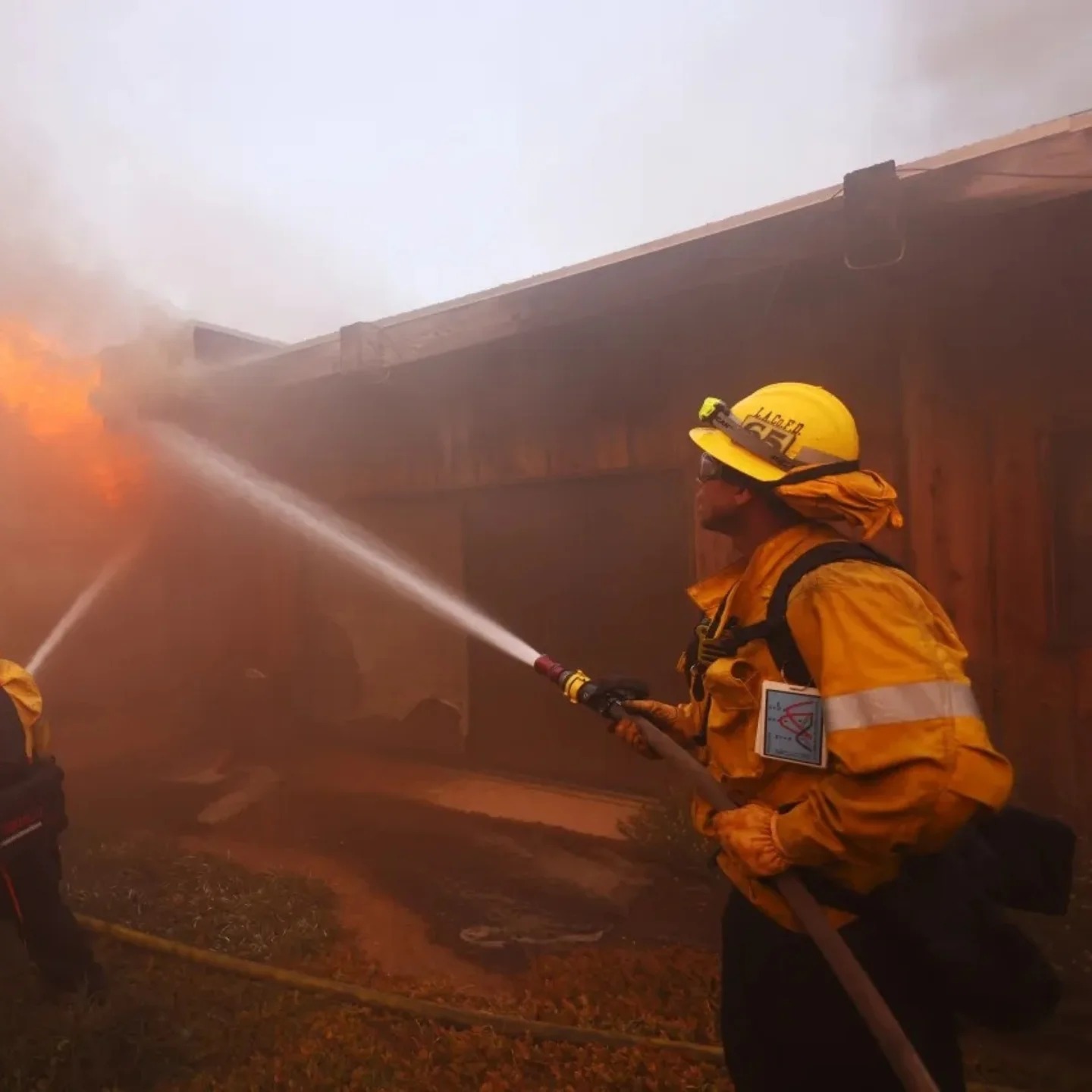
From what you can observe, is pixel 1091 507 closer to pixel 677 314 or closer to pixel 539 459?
pixel 677 314

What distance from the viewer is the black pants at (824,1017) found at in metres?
1.68

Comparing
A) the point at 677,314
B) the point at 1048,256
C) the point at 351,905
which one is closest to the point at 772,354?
the point at 677,314

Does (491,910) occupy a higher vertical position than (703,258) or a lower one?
lower

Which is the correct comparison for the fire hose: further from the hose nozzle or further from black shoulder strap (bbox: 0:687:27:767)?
black shoulder strap (bbox: 0:687:27:767)

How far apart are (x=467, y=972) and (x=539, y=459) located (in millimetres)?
3696

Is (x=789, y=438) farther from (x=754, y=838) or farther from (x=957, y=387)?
(x=957, y=387)

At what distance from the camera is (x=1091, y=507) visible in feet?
13.0

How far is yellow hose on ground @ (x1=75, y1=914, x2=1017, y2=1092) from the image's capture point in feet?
9.87

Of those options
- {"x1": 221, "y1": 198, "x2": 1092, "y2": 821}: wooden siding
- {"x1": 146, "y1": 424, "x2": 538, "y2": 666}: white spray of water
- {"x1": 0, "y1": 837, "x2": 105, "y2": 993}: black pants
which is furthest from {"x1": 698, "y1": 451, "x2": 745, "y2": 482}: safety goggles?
{"x1": 146, "y1": 424, "x2": 538, "y2": 666}: white spray of water

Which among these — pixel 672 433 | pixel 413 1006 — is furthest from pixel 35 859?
pixel 672 433

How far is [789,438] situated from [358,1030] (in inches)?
122

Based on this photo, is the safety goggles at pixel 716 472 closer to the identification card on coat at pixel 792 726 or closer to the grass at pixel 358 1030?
the identification card on coat at pixel 792 726

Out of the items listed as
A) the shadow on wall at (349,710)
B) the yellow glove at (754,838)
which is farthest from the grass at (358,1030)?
the shadow on wall at (349,710)

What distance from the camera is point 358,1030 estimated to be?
128 inches
